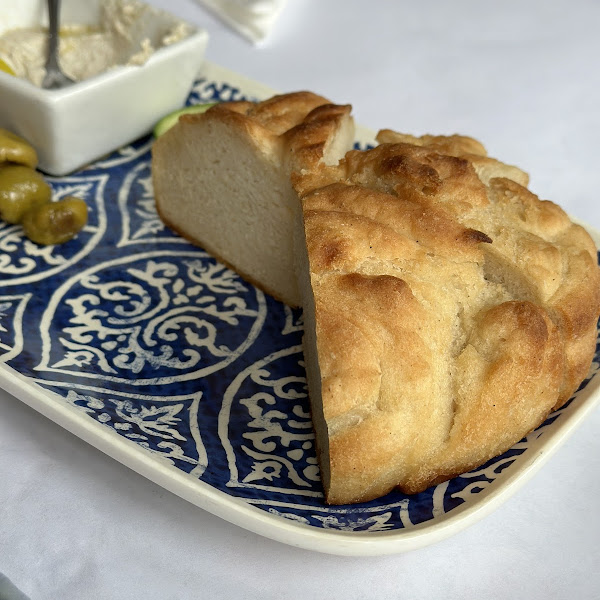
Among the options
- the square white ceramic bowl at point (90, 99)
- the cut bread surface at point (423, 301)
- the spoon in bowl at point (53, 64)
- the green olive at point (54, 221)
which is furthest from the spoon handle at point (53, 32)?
the cut bread surface at point (423, 301)

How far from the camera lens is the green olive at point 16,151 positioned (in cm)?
475

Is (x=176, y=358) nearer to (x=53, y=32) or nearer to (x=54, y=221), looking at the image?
(x=54, y=221)

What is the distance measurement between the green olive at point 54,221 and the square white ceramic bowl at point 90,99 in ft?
2.01

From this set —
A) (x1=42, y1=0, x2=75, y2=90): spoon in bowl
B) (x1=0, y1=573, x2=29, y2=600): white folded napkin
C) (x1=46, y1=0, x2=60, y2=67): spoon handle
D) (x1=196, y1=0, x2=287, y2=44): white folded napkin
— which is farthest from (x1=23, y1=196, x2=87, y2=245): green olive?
(x1=196, y1=0, x2=287, y2=44): white folded napkin

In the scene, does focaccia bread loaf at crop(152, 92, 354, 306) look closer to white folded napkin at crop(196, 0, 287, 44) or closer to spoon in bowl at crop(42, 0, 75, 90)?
spoon in bowl at crop(42, 0, 75, 90)

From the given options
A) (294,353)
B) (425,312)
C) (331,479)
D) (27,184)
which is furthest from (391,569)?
(27,184)

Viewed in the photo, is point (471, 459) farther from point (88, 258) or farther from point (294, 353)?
point (88, 258)

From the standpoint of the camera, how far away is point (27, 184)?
4.67 metres

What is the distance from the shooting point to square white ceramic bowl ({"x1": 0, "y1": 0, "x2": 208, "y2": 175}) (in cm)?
495

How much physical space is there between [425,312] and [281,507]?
924mm

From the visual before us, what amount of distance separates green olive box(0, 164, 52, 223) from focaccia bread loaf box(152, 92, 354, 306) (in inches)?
27.1

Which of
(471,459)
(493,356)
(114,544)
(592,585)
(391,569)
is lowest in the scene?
(114,544)

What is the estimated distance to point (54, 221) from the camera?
4582 mm

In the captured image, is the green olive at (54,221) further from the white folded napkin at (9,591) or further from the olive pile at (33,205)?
the white folded napkin at (9,591)
